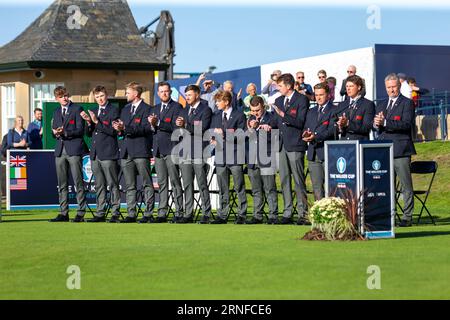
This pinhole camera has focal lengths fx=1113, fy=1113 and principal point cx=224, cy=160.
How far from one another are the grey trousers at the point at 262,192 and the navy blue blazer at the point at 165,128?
62.3 inches

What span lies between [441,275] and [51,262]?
15.3ft

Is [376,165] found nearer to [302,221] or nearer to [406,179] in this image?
[406,179]

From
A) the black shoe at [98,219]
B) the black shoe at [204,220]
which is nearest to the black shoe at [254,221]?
the black shoe at [204,220]

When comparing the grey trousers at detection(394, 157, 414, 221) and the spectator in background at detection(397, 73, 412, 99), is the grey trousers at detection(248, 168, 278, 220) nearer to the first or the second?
the grey trousers at detection(394, 157, 414, 221)

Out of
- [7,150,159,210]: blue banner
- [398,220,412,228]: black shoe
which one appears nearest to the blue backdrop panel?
[7,150,159,210]: blue banner

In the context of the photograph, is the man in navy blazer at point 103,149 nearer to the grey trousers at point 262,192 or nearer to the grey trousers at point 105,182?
the grey trousers at point 105,182

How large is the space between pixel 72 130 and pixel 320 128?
5.24 meters

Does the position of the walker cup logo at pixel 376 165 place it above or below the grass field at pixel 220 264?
above

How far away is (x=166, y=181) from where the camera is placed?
20656 millimetres

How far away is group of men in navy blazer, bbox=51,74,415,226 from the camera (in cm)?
1777

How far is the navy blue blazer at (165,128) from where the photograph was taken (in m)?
20.0

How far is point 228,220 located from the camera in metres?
20.9
